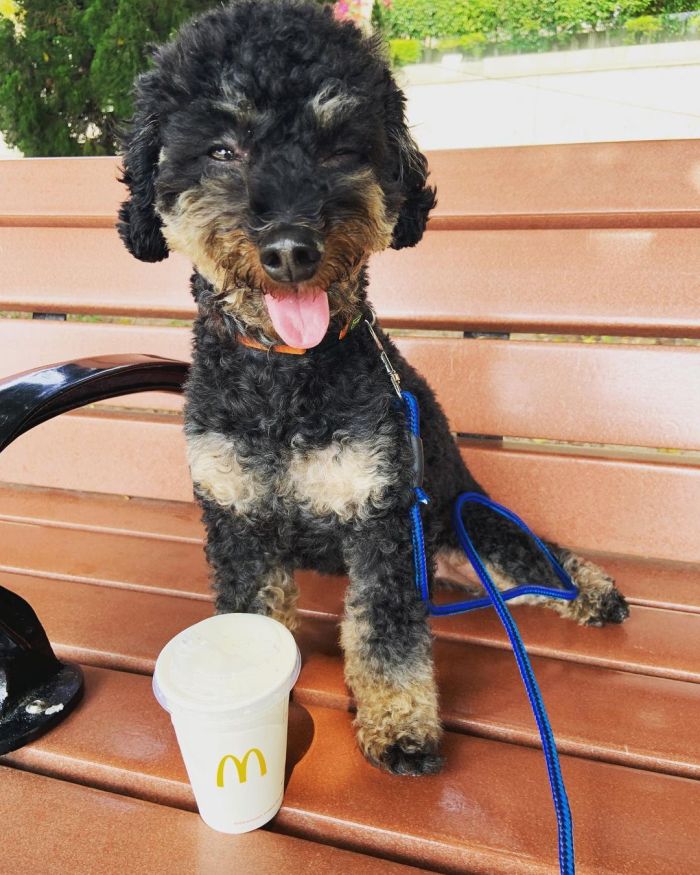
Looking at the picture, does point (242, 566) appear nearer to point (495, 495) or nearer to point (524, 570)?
point (524, 570)

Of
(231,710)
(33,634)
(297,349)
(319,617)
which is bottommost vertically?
(319,617)

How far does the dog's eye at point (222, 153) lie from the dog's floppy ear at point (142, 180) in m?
0.16

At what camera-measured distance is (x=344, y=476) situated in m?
1.23

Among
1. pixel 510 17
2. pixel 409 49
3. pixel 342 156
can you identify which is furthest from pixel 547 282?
pixel 510 17

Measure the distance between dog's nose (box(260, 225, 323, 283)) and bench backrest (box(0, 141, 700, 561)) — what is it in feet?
2.94

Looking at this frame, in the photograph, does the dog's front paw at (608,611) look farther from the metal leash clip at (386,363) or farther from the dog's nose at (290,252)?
the dog's nose at (290,252)

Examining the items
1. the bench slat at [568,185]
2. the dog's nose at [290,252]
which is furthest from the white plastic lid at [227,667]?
the bench slat at [568,185]

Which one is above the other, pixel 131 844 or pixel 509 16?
pixel 509 16

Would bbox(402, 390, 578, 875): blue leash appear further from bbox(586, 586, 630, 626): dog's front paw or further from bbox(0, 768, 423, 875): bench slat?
bbox(0, 768, 423, 875): bench slat

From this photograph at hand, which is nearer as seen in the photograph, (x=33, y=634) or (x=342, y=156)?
(x=342, y=156)

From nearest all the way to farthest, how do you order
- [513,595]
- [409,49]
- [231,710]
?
[231,710]
[513,595]
[409,49]

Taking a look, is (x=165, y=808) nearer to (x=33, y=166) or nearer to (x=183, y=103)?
(x=183, y=103)

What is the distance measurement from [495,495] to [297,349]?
0.94 m

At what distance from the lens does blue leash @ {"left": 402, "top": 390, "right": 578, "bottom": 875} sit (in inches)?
35.9
